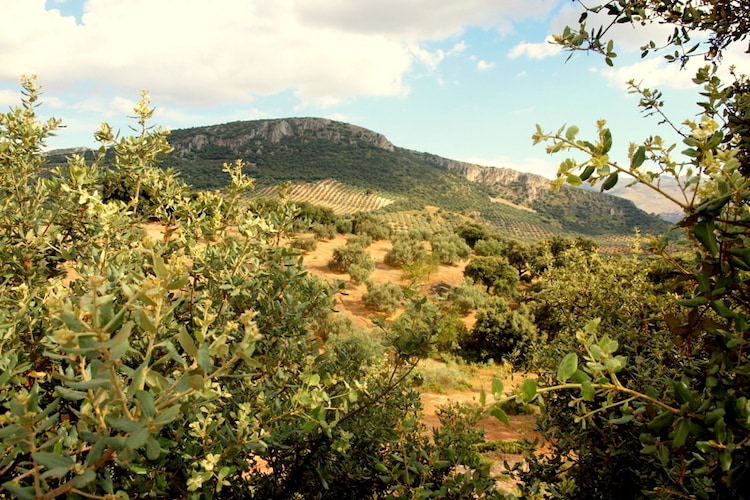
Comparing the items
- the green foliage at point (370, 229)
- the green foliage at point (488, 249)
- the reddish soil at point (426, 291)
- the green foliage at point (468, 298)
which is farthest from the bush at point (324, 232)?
the green foliage at point (468, 298)

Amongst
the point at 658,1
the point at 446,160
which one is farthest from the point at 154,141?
the point at 446,160

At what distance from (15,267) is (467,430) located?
368 cm

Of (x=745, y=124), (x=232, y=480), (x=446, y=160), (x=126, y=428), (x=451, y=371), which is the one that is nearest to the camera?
(x=126, y=428)

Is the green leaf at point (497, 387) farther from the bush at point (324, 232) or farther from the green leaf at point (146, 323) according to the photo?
the bush at point (324, 232)

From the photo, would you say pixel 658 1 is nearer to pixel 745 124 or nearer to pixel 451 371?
pixel 745 124

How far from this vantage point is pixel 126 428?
1072 millimetres

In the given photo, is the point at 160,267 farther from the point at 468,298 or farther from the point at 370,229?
the point at 370,229

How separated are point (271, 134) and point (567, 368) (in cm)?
15590

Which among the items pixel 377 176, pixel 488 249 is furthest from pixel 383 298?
pixel 377 176

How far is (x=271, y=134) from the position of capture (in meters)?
146

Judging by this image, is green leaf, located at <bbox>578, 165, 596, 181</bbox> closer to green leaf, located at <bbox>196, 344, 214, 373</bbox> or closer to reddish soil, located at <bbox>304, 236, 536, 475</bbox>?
reddish soil, located at <bbox>304, 236, 536, 475</bbox>

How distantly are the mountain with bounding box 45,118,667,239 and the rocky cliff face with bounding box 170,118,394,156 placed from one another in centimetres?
38

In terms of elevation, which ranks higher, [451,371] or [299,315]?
[299,315]

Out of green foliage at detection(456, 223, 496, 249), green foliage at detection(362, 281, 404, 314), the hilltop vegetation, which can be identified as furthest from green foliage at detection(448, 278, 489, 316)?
the hilltop vegetation
